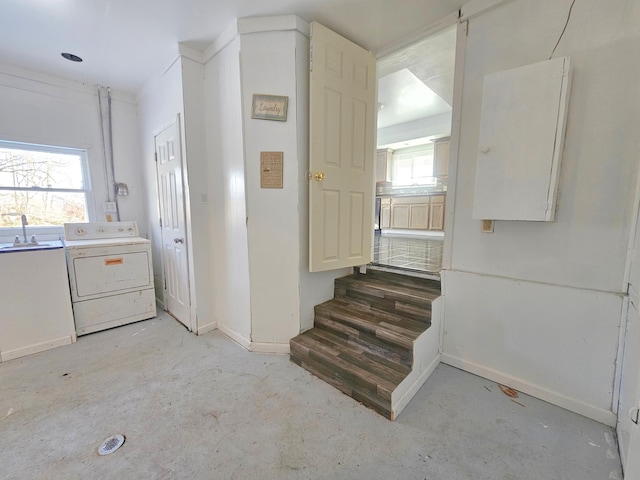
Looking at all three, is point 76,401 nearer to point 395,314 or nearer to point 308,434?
point 308,434

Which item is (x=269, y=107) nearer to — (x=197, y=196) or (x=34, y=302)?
(x=197, y=196)

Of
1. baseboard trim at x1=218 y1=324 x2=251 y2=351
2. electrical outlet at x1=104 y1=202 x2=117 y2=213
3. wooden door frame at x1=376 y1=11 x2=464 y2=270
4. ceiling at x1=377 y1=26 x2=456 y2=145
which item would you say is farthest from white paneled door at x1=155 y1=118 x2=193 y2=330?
wooden door frame at x1=376 y1=11 x2=464 y2=270

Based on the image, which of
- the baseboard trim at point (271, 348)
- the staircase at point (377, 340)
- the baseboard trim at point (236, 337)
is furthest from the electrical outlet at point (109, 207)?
the staircase at point (377, 340)

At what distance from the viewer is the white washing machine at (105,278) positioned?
8.11 ft

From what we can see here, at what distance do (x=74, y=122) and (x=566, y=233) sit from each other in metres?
4.69

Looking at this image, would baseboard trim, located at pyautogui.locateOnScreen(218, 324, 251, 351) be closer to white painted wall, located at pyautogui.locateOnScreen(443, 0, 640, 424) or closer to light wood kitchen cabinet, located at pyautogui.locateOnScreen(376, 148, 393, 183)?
white painted wall, located at pyautogui.locateOnScreen(443, 0, 640, 424)

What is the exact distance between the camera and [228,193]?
90.9 inches

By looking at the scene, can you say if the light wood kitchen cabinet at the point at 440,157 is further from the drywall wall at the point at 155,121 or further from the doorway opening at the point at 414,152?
the drywall wall at the point at 155,121

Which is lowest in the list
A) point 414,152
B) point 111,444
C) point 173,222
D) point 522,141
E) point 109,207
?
point 111,444

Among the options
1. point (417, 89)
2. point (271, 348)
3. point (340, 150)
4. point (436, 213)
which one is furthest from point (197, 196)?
point (436, 213)

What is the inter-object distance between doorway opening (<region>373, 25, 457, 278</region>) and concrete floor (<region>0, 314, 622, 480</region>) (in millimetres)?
1188

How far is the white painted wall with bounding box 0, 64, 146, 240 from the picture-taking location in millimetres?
2621

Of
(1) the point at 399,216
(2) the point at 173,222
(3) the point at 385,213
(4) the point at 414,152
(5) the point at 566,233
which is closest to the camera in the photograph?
(5) the point at 566,233

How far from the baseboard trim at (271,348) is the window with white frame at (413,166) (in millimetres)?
4930
